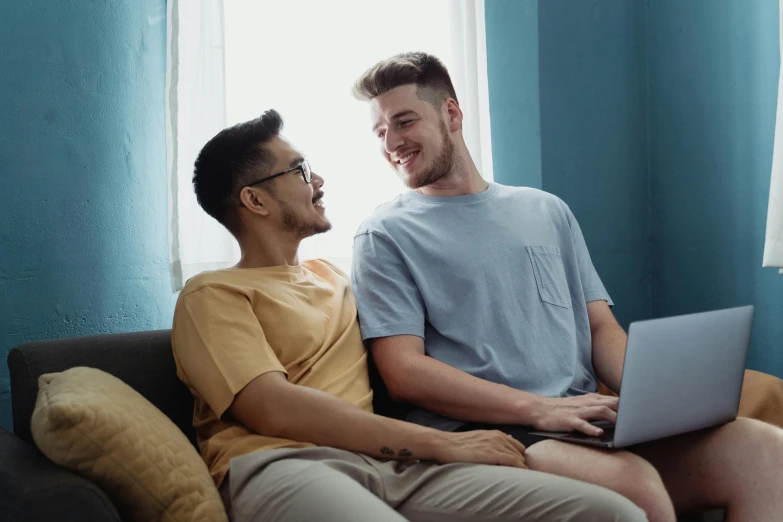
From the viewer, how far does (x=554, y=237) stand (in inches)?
77.2

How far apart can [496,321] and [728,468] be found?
56 cm

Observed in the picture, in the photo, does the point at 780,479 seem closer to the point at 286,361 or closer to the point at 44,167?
the point at 286,361

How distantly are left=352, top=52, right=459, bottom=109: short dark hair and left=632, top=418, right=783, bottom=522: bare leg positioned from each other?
104cm

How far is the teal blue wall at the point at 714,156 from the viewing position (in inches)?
94.2

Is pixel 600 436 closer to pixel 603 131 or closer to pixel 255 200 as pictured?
pixel 255 200

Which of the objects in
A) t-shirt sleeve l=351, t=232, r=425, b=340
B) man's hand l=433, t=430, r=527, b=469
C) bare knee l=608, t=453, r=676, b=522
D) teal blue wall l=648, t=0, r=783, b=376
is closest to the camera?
bare knee l=608, t=453, r=676, b=522

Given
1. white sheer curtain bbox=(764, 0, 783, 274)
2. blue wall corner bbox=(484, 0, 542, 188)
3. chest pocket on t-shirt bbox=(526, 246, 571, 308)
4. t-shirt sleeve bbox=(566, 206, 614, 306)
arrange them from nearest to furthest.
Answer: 1. chest pocket on t-shirt bbox=(526, 246, 571, 308)
2. t-shirt sleeve bbox=(566, 206, 614, 306)
3. white sheer curtain bbox=(764, 0, 783, 274)
4. blue wall corner bbox=(484, 0, 542, 188)

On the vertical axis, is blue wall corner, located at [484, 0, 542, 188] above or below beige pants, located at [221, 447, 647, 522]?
above

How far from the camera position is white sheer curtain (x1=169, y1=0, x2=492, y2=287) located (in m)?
2.19

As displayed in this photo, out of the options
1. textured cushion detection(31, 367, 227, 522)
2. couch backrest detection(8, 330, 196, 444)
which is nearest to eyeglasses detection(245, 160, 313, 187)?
couch backrest detection(8, 330, 196, 444)

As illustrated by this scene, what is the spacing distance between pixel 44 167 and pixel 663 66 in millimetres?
2035

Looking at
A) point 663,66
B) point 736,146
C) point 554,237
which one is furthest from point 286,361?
point 663,66

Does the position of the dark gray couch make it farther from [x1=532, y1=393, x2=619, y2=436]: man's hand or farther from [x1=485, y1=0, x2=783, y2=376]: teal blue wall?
[x1=485, y1=0, x2=783, y2=376]: teal blue wall

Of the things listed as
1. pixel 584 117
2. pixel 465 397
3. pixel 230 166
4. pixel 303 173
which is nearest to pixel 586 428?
pixel 465 397
